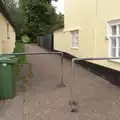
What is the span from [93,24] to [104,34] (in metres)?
1.68

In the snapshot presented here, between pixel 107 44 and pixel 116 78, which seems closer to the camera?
pixel 116 78

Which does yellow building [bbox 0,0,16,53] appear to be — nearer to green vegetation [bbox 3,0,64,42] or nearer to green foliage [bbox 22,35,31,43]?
green vegetation [bbox 3,0,64,42]

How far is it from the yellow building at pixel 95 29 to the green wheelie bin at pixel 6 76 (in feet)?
12.3

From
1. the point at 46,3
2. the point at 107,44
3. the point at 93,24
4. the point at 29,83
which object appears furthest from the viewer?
the point at 46,3

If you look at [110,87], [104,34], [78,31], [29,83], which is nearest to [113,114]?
[110,87]

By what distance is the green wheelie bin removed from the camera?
6.96m

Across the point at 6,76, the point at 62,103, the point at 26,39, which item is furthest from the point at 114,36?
the point at 26,39

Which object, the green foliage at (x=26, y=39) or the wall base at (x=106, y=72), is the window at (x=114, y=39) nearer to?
the wall base at (x=106, y=72)

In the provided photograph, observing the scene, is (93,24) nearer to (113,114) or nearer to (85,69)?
(85,69)

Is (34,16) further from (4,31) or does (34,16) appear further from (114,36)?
(114,36)

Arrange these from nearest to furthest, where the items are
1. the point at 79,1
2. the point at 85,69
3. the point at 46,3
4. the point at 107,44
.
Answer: the point at 107,44
the point at 85,69
the point at 79,1
the point at 46,3

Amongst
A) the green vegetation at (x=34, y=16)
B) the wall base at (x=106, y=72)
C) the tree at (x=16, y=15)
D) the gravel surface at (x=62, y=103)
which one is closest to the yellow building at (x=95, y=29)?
the wall base at (x=106, y=72)

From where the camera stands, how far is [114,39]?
9.90 metres

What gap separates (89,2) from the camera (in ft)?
41.8
